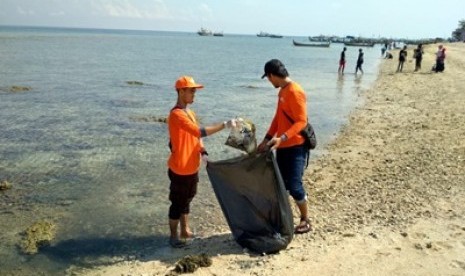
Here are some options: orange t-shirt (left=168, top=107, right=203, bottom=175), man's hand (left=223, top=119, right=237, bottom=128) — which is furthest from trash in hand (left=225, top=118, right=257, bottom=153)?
orange t-shirt (left=168, top=107, right=203, bottom=175)

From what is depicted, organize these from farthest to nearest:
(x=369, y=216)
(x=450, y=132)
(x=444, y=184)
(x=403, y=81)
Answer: (x=403, y=81) < (x=450, y=132) < (x=444, y=184) < (x=369, y=216)

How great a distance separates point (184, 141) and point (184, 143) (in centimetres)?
2

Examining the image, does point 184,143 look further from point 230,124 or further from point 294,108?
point 294,108

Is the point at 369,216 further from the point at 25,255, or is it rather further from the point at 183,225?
the point at 25,255

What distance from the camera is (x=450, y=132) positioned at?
12211mm

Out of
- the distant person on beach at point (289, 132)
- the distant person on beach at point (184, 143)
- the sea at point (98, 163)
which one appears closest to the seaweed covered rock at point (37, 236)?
the sea at point (98, 163)

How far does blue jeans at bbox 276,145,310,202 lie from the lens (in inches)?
217

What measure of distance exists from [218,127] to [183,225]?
5.73 ft

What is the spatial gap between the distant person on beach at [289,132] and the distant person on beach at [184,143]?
684 mm

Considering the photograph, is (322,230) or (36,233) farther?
(36,233)

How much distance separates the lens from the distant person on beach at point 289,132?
5234 millimetres

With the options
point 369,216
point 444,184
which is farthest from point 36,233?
point 444,184

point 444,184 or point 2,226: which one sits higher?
point 444,184

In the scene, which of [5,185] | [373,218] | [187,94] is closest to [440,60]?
[373,218]
